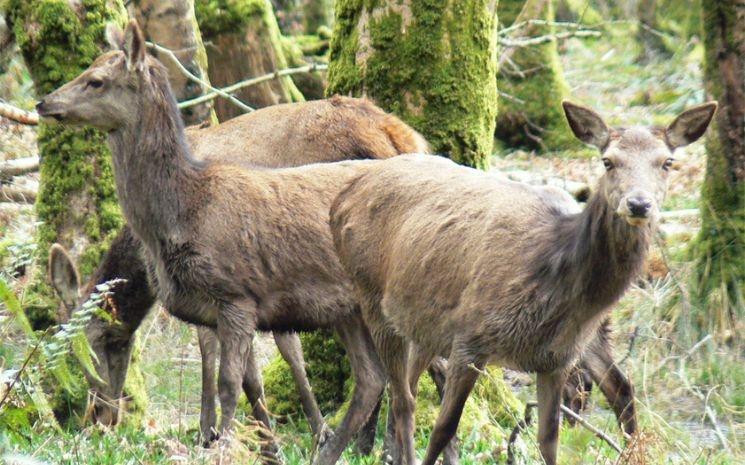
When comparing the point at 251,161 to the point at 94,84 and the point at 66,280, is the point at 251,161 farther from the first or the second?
the point at 94,84

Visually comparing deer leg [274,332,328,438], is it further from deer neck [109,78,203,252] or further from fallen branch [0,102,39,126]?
fallen branch [0,102,39,126]

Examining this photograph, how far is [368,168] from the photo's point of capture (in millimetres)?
8070

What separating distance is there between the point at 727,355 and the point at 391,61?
3993 mm

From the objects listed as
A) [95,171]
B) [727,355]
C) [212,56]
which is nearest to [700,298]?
[727,355]

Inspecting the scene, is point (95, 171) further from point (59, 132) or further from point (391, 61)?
point (391, 61)

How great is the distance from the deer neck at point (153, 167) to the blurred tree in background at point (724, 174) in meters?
4.99

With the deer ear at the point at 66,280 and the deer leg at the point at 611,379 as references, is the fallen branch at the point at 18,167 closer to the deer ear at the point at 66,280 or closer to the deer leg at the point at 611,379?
the deer ear at the point at 66,280

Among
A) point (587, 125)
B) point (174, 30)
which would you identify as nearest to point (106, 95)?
point (587, 125)

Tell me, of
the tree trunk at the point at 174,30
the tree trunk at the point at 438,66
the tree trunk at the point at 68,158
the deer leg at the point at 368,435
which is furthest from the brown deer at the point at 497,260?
the tree trunk at the point at 174,30

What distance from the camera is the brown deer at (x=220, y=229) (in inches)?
325

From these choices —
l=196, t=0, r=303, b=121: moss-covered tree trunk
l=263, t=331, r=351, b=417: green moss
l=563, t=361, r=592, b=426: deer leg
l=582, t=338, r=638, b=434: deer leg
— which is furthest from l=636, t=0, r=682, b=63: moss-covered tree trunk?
l=582, t=338, r=638, b=434: deer leg

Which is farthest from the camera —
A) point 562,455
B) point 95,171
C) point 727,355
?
point 727,355

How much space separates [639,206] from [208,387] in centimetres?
444

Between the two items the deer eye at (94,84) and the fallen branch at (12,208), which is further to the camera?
the fallen branch at (12,208)
